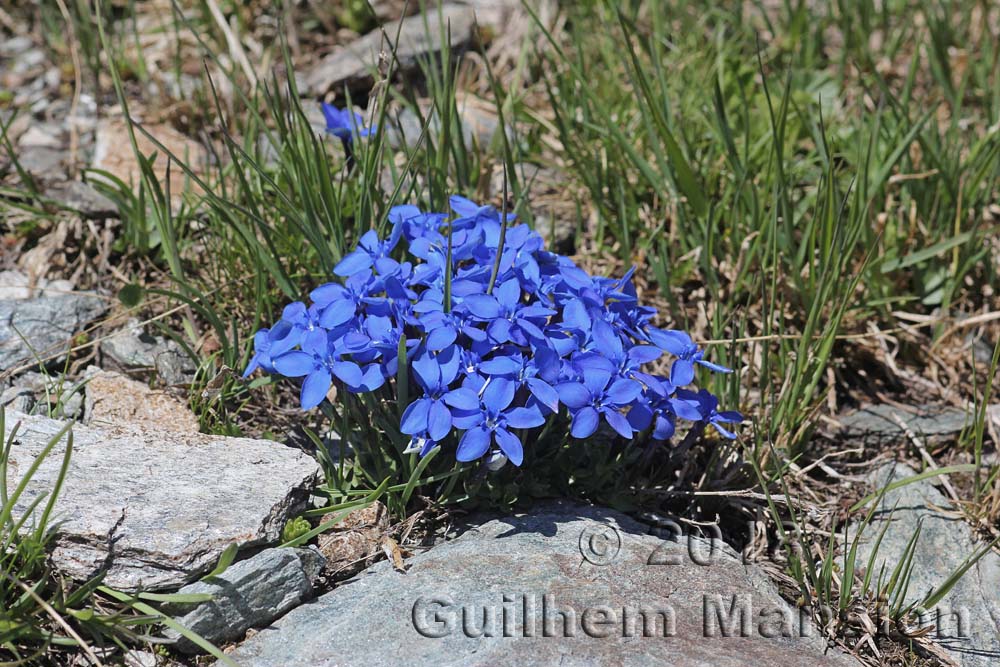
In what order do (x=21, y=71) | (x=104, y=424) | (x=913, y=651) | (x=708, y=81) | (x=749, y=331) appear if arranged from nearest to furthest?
(x=913, y=651) < (x=104, y=424) < (x=749, y=331) < (x=708, y=81) < (x=21, y=71)

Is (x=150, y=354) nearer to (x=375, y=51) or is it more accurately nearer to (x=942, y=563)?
(x=375, y=51)

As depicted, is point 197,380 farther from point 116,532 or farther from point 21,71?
point 21,71

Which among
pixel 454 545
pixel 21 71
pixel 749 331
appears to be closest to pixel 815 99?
pixel 749 331

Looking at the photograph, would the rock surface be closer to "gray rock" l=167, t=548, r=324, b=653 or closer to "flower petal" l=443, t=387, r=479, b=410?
"gray rock" l=167, t=548, r=324, b=653

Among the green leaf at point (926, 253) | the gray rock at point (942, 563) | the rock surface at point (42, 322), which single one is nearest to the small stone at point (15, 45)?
the rock surface at point (42, 322)

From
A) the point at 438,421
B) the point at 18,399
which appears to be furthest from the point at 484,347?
the point at 18,399

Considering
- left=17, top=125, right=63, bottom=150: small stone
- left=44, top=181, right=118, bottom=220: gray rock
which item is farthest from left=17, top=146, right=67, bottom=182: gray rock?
left=44, top=181, right=118, bottom=220: gray rock
